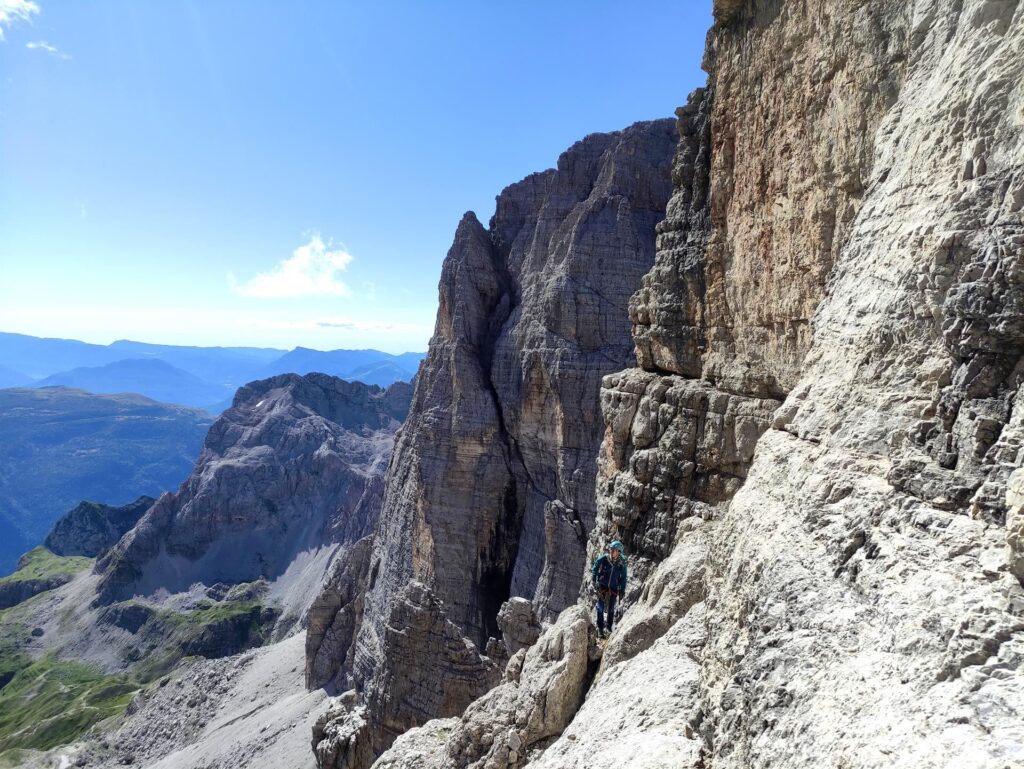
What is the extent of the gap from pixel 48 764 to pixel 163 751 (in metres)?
17.7

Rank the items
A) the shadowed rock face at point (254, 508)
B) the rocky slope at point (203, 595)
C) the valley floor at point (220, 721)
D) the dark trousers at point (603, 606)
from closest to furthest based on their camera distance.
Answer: the dark trousers at point (603, 606) → the valley floor at point (220, 721) → the rocky slope at point (203, 595) → the shadowed rock face at point (254, 508)

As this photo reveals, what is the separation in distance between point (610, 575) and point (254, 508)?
125m

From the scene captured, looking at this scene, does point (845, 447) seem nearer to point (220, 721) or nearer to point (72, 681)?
point (220, 721)

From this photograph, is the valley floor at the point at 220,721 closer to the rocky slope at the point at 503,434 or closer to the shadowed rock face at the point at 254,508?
the rocky slope at the point at 503,434

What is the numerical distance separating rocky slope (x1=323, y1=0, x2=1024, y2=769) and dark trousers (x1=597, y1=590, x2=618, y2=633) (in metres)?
0.49

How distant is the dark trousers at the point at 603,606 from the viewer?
50.3 feet

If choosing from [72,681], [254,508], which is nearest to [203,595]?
[254,508]

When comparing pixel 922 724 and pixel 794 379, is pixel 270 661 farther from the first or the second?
pixel 922 724

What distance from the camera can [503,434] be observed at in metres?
48.8

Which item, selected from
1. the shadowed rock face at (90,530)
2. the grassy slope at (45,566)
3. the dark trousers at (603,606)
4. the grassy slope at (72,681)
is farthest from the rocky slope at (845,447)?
the shadowed rock face at (90,530)

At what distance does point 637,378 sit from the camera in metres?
19.9

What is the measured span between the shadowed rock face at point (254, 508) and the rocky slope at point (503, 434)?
6028 cm

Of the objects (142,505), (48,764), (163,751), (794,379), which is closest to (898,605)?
(794,379)

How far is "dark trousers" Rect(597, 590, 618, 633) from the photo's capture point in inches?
604
